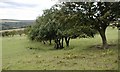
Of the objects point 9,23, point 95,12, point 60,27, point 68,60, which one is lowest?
point 68,60

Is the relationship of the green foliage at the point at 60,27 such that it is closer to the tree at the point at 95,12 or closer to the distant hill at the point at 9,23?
the tree at the point at 95,12

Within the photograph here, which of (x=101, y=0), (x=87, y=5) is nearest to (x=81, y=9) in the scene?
(x=87, y=5)

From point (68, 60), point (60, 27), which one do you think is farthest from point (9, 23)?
point (68, 60)

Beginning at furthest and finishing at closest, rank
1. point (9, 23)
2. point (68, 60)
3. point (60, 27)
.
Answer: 1. point (60, 27)
2. point (9, 23)
3. point (68, 60)

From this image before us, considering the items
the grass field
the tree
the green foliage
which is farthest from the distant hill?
the tree

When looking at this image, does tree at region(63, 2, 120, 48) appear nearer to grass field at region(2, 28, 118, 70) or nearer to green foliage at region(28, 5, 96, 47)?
green foliage at region(28, 5, 96, 47)

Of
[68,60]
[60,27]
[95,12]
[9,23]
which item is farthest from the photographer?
[60,27]

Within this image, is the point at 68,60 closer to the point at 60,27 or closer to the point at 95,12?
the point at 95,12

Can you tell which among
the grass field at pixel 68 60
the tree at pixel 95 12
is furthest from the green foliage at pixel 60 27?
the grass field at pixel 68 60

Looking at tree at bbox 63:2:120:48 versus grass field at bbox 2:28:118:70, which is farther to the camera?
tree at bbox 63:2:120:48

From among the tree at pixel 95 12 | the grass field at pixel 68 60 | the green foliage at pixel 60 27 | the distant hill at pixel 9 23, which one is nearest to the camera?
the grass field at pixel 68 60

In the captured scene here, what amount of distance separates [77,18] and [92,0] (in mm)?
1572

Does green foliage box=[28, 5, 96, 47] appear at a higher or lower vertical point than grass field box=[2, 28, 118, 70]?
higher

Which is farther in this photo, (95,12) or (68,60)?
(95,12)
